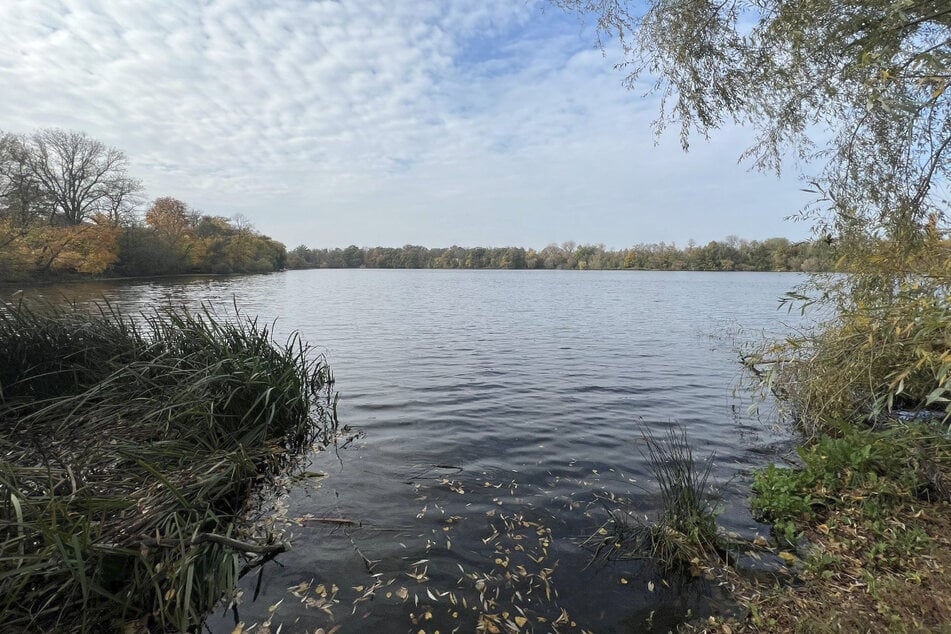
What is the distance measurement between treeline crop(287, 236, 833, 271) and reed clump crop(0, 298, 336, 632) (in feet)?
254

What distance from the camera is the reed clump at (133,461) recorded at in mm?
3053

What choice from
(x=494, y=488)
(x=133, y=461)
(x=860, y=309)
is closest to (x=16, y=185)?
(x=133, y=461)

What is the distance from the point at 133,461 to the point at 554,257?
390 feet

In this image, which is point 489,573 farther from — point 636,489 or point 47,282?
point 47,282

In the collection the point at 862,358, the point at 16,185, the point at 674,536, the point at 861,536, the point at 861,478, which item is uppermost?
the point at 16,185

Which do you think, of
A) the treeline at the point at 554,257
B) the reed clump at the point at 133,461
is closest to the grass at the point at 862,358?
the reed clump at the point at 133,461

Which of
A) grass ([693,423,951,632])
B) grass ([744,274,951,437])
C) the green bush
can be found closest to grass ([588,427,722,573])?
grass ([693,423,951,632])

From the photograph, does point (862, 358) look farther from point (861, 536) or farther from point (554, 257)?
point (554, 257)

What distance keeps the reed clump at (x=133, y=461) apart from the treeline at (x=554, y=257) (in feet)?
254

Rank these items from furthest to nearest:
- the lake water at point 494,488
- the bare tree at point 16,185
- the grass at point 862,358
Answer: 1. the bare tree at point 16,185
2. the grass at point 862,358
3. the lake water at point 494,488

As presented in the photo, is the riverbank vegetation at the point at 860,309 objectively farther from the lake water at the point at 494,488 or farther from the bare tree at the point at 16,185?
the bare tree at the point at 16,185

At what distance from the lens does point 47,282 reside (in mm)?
40188

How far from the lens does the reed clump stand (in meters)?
3.05

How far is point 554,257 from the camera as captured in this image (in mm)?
119500
